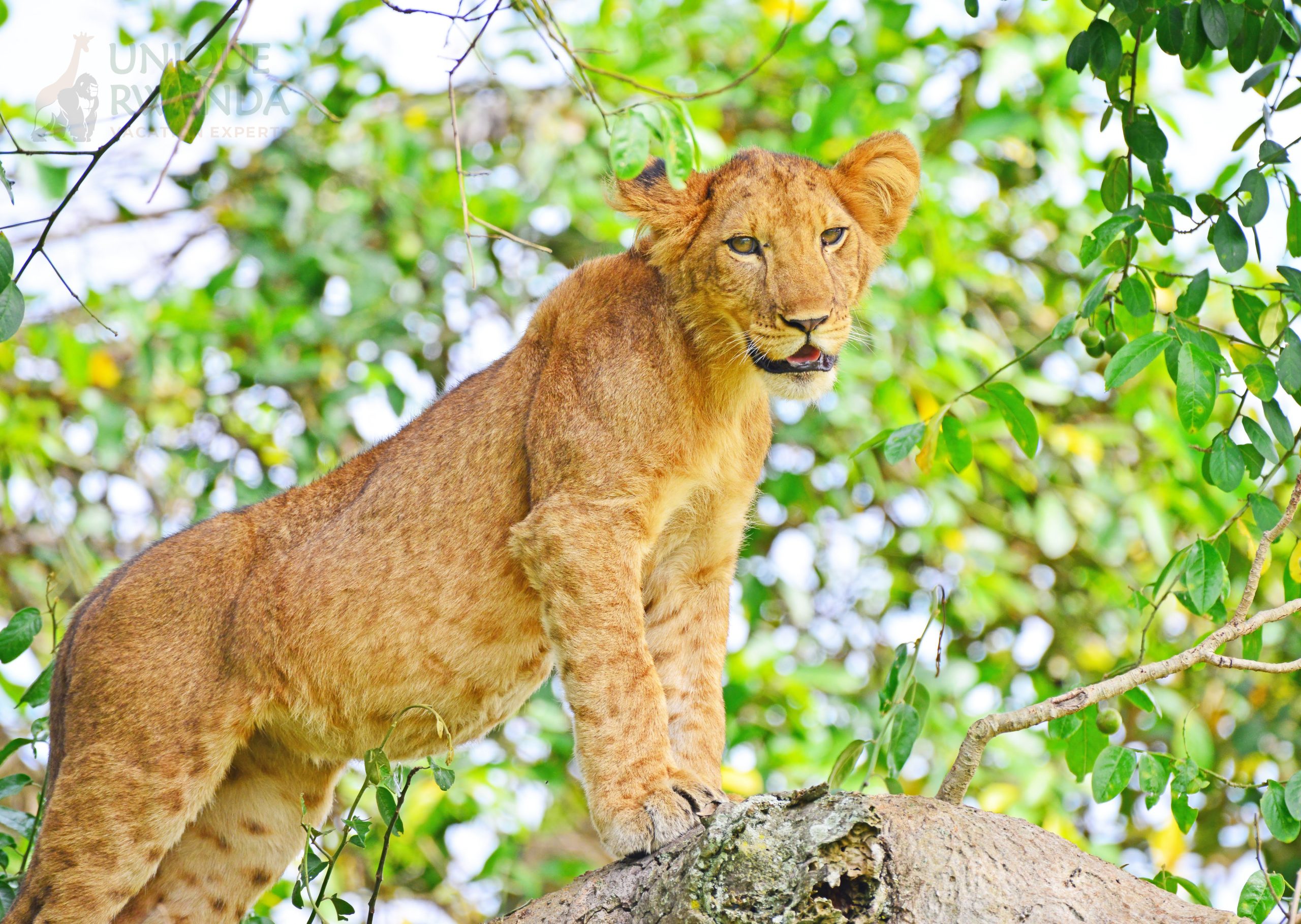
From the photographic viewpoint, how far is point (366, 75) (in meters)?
7.95

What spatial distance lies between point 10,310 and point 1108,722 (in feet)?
10.9

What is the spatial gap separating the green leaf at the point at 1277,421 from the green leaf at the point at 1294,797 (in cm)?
97

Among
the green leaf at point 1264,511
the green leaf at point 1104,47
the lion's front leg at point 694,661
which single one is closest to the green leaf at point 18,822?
the lion's front leg at point 694,661

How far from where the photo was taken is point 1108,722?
387 cm

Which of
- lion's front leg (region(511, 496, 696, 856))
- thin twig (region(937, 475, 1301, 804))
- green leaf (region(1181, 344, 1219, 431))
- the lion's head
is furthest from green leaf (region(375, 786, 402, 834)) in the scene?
green leaf (region(1181, 344, 1219, 431))

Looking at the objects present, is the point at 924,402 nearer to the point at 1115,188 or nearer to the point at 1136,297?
the point at 1115,188

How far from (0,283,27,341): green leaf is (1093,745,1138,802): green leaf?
10.5ft

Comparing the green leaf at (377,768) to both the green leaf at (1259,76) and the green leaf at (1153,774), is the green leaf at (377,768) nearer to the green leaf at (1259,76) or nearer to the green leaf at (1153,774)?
the green leaf at (1153,774)

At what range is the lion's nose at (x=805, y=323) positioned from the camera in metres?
4.24

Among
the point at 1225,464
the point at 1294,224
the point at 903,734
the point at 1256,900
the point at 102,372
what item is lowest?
the point at 1256,900

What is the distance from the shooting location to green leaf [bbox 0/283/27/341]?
11.1ft

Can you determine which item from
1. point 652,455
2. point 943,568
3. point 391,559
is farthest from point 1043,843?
point 943,568

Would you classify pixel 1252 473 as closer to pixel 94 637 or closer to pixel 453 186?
pixel 94 637

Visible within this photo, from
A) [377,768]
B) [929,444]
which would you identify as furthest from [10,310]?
[929,444]
